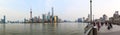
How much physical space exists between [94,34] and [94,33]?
11cm

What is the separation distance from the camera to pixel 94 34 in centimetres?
1181

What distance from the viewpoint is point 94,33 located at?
11.7 m
